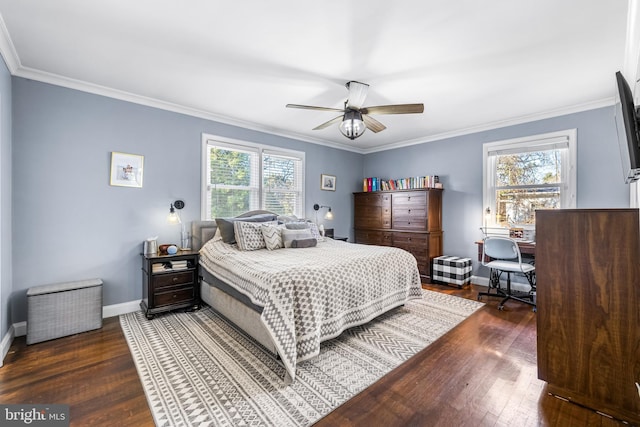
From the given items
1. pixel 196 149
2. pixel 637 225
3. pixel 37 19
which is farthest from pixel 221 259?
pixel 637 225

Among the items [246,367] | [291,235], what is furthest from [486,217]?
[246,367]

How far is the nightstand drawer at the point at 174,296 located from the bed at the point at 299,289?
6.0 inches

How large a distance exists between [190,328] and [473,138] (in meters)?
4.89

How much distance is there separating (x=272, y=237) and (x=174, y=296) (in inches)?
50.8

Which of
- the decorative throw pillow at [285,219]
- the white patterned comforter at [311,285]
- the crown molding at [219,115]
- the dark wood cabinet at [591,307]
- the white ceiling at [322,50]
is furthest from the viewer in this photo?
the decorative throw pillow at [285,219]

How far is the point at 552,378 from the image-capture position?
1812 mm

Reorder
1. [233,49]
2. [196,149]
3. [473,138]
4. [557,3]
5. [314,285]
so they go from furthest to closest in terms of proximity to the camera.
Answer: [473,138]
[196,149]
[233,49]
[314,285]
[557,3]

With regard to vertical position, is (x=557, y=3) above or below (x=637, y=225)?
above

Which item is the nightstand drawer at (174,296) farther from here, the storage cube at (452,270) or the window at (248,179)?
the storage cube at (452,270)

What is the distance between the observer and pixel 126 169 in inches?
127

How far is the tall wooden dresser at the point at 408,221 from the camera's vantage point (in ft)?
15.3

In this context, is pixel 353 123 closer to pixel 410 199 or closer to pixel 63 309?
pixel 410 199

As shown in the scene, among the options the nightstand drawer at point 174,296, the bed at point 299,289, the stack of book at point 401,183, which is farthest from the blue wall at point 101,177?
the stack of book at point 401,183

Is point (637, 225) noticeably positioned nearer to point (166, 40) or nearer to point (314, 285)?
point (314, 285)
